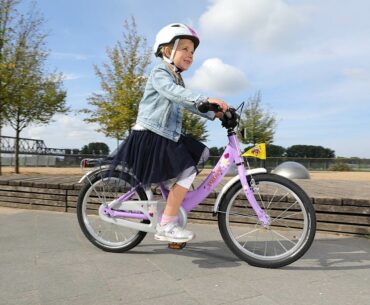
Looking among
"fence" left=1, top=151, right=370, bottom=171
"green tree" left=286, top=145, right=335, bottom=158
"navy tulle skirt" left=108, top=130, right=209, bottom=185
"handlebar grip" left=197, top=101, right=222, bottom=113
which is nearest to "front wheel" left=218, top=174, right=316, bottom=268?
"navy tulle skirt" left=108, top=130, right=209, bottom=185

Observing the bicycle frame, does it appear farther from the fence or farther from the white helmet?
the fence

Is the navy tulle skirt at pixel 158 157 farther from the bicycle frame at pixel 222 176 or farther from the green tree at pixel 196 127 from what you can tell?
the green tree at pixel 196 127

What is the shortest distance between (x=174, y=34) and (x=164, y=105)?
2.01 feet

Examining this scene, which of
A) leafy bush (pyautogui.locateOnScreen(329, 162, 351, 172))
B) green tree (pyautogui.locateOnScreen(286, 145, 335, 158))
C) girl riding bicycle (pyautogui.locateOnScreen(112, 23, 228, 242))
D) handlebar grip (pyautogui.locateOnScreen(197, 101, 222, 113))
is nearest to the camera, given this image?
handlebar grip (pyautogui.locateOnScreen(197, 101, 222, 113))

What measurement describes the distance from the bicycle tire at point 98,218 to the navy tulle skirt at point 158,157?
16 cm

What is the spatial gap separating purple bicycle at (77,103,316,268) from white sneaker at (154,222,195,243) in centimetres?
10

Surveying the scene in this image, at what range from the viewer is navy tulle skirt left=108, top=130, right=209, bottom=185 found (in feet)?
Answer: 10.8

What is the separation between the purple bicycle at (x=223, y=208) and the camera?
3.17m

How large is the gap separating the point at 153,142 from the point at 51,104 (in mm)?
18452

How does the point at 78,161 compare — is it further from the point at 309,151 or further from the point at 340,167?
the point at 309,151

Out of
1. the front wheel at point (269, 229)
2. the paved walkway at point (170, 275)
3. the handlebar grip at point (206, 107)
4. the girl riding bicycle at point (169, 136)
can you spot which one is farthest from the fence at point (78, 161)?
the handlebar grip at point (206, 107)

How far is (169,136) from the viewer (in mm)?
3326

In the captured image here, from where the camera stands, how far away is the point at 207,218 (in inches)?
199

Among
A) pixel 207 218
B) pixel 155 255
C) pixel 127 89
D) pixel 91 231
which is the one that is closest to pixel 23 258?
pixel 91 231
